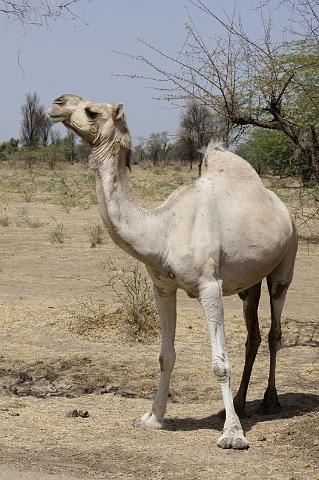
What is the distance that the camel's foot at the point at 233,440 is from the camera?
6.37 metres

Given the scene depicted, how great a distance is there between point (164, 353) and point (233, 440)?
99 centimetres

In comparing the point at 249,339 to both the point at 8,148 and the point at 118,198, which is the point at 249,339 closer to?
the point at 118,198

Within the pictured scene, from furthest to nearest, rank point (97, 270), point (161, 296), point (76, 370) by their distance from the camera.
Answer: point (97, 270) < point (76, 370) < point (161, 296)

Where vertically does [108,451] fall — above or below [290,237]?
below

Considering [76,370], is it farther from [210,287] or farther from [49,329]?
[210,287]

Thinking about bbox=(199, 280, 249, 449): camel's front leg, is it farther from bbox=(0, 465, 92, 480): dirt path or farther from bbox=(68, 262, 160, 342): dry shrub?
bbox=(68, 262, 160, 342): dry shrub

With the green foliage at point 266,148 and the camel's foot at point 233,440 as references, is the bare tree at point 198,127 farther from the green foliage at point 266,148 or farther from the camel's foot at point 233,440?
the green foliage at point 266,148

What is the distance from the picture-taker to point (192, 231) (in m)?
6.69

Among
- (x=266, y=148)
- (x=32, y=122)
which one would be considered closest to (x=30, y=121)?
(x=32, y=122)

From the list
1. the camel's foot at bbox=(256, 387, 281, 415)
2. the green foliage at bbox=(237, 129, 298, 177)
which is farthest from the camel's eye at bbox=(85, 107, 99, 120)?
the green foliage at bbox=(237, 129, 298, 177)

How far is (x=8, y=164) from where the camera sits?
60.5 metres

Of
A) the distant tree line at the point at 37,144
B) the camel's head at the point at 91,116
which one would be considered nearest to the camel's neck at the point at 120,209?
the camel's head at the point at 91,116

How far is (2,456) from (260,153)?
15.5 meters

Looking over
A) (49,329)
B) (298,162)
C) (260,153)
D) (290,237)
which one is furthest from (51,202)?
(290,237)
